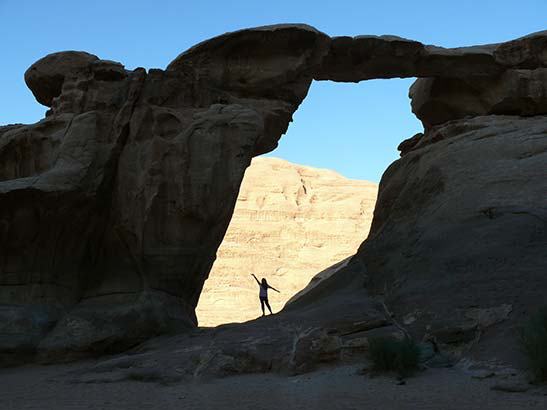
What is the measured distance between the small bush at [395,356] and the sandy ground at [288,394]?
0.57ft

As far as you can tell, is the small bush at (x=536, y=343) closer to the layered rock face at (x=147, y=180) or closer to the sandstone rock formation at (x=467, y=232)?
the sandstone rock formation at (x=467, y=232)

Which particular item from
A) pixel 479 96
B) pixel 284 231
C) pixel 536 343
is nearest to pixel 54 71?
pixel 479 96

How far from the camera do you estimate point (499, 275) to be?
10383mm

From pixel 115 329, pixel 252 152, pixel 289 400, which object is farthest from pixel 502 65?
pixel 289 400

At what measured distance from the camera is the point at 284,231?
54.9m

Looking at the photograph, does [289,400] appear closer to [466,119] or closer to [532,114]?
[466,119]

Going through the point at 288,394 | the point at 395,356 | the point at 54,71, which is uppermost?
the point at 54,71

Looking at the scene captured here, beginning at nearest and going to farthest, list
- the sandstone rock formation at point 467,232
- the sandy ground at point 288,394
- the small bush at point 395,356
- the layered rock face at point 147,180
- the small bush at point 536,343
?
the sandy ground at point 288,394, the small bush at point 536,343, the small bush at point 395,356, the sandstone rock formation at point 467,232, the layered rock face at point 147,180

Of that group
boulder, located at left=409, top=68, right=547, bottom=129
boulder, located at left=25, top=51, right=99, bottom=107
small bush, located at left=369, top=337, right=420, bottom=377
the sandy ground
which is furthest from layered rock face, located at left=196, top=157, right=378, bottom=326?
small bush, located at left=369, top=337, right=420, bottom=377

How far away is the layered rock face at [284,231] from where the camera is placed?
164 ft

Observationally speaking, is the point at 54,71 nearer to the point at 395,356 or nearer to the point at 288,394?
the point at 288,394

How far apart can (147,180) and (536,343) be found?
25.1 feet

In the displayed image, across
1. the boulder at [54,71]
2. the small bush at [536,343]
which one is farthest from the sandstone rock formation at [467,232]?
the boulder at [54,71]

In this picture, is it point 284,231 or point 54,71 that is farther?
point 284,231
